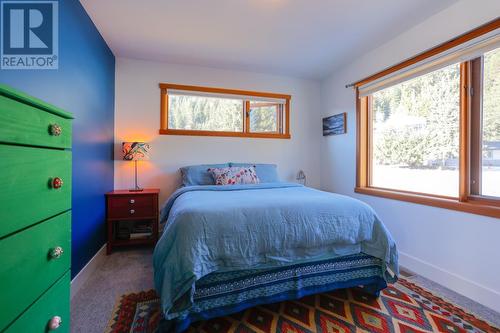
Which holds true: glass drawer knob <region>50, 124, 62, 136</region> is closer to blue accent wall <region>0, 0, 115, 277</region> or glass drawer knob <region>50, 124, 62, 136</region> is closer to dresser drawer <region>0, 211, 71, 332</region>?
dresser drawer <region>0, 211, 71, 332</region>

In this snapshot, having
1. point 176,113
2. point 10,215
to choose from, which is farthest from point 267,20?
point 10,215

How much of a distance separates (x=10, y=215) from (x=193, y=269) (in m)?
0.79

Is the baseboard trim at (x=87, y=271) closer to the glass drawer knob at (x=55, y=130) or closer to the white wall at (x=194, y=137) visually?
the white wall at (x=194, y=137)

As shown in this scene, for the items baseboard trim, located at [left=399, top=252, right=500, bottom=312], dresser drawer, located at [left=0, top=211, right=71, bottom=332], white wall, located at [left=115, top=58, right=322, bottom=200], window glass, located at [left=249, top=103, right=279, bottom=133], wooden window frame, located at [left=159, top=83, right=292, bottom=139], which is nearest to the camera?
dresser drawer, located at [left=0, top=211, right=71, bottom=332]

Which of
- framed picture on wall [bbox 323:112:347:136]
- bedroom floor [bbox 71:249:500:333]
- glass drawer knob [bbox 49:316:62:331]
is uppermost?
framed picture on wall [bbox 323:112:347:136]

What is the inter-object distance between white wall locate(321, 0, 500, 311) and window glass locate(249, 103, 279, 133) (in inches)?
44.1

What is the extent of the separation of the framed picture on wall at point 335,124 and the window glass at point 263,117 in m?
0.75

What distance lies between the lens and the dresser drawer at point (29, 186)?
0.64 metres

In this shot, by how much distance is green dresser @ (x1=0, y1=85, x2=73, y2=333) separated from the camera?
0.64m

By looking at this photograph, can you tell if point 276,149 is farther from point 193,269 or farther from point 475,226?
point 193,269

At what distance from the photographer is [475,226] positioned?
1.72m

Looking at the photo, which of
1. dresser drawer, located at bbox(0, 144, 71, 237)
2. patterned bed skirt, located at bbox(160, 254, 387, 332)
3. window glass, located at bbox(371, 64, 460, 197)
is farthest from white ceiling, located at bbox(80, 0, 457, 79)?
patterned bed skirt, located at bbox(160, 254, 387, 332)

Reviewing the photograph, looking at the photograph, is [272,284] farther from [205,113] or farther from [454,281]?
[205,113]

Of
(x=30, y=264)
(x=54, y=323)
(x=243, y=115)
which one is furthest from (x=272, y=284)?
(x=243, y=115)
